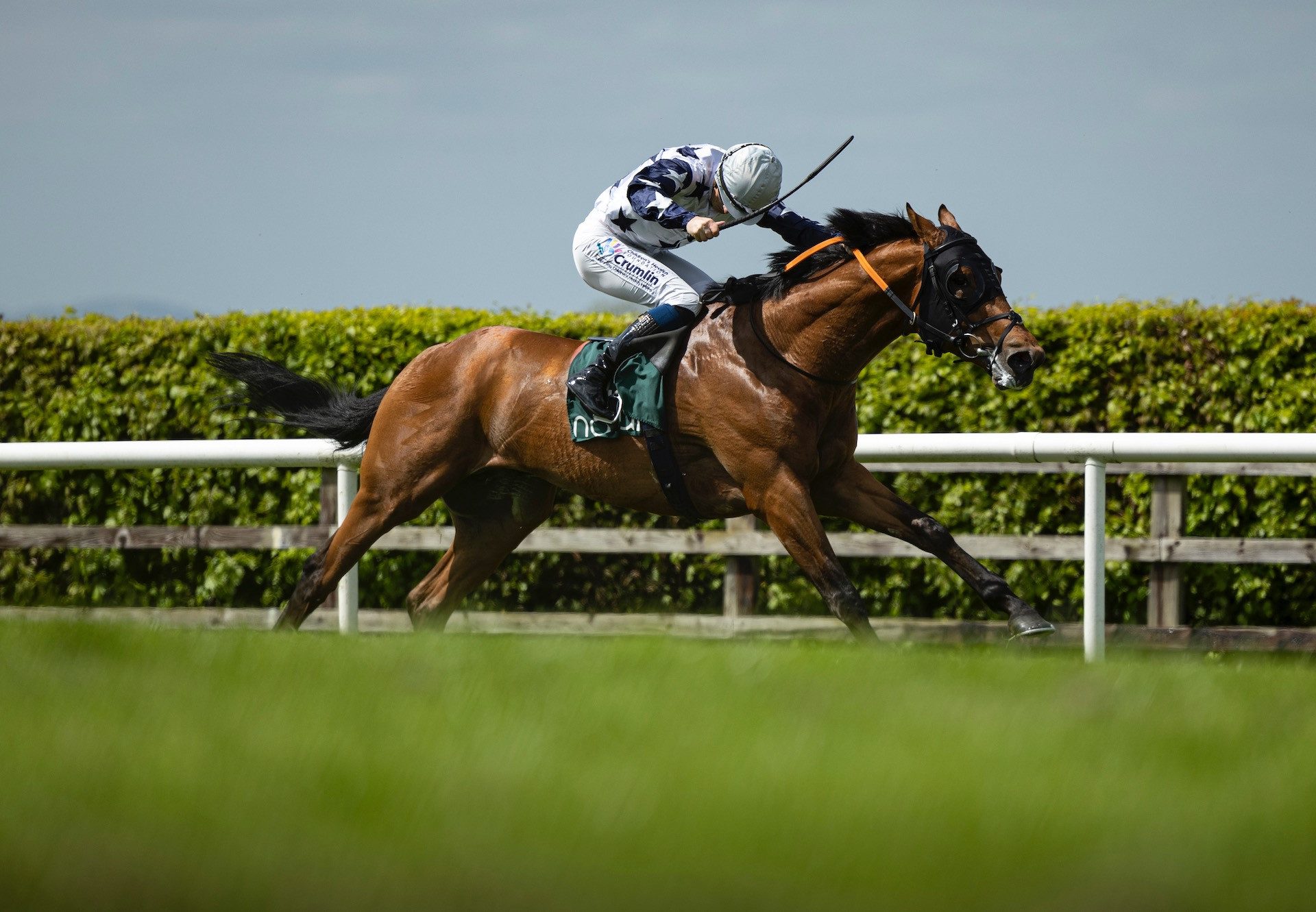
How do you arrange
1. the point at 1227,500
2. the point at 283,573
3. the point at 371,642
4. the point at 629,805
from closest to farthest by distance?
1. the point at 629,805
2. the point at 371,642
3. the point at 1227,500
4. the point at 283,573

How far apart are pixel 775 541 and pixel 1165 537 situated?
1.72 metres

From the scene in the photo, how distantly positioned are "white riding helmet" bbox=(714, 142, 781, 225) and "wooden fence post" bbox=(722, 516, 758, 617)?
2194 millimetres

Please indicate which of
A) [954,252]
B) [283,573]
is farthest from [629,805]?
[283,573]

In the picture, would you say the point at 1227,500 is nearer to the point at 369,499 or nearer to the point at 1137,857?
the point at 369,499

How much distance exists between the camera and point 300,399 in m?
5.41

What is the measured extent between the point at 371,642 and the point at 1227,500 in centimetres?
500

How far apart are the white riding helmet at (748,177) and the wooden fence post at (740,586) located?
86.4 inches

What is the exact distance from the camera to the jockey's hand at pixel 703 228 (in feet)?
14.2

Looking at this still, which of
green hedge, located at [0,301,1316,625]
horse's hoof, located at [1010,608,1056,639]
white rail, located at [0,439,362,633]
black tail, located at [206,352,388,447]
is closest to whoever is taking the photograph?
horse's hoof, located at [1010,608,1056,639]

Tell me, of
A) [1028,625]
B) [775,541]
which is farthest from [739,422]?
[775,541]

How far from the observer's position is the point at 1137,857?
1583mm

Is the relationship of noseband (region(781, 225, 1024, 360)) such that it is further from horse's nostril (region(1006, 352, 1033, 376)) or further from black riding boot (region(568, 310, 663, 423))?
black riding boot (region(568, 310, 663, 423))

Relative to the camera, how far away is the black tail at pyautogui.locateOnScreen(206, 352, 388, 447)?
5.17 metres

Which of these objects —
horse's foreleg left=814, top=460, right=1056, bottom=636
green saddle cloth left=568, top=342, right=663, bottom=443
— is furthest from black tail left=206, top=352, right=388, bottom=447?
horse's foreleg left=814, top=460, right=1056, bottom=636
